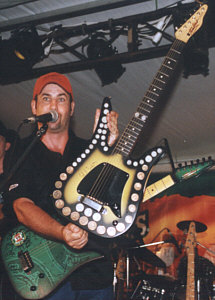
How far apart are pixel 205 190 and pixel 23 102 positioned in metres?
2.73

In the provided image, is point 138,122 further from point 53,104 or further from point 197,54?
point 197,54

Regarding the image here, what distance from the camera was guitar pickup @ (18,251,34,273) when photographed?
190cm

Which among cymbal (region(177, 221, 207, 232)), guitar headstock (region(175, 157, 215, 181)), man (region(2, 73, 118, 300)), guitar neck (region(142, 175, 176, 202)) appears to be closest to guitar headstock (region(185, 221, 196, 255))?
cymbal (region(177, 221, 207, 232))

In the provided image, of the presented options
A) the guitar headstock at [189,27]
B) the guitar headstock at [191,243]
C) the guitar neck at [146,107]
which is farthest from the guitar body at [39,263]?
the guitar headstock at [191,243]

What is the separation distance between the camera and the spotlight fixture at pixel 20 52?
302cm

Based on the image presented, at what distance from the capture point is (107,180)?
1.82 meters

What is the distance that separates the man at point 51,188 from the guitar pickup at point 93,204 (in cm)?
13

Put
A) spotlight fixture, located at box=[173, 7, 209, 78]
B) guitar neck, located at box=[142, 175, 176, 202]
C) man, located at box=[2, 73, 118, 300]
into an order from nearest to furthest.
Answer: man, located at box=[2, 73, 118, 300] < guitar neck, located at box=[142, 175, 176, 202] < spotlight fixture, located at box=[173, 7, 209, 78]

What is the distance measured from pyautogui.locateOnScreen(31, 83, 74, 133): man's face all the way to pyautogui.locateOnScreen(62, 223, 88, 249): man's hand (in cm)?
69

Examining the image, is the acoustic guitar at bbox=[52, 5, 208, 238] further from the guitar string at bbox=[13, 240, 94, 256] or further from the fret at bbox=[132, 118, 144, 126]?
the guitar string at bbox=[13, 240, 94, 256]

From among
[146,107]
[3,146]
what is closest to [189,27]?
[146,107]

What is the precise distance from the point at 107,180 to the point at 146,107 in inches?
18.1

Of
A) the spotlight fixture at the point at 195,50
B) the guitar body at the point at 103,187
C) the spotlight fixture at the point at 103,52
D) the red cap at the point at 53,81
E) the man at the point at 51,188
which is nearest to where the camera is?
the guitar body at the point at 103,187

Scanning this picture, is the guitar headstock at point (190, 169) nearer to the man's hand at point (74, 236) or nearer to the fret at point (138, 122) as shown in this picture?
the fret at point (138, 122)
